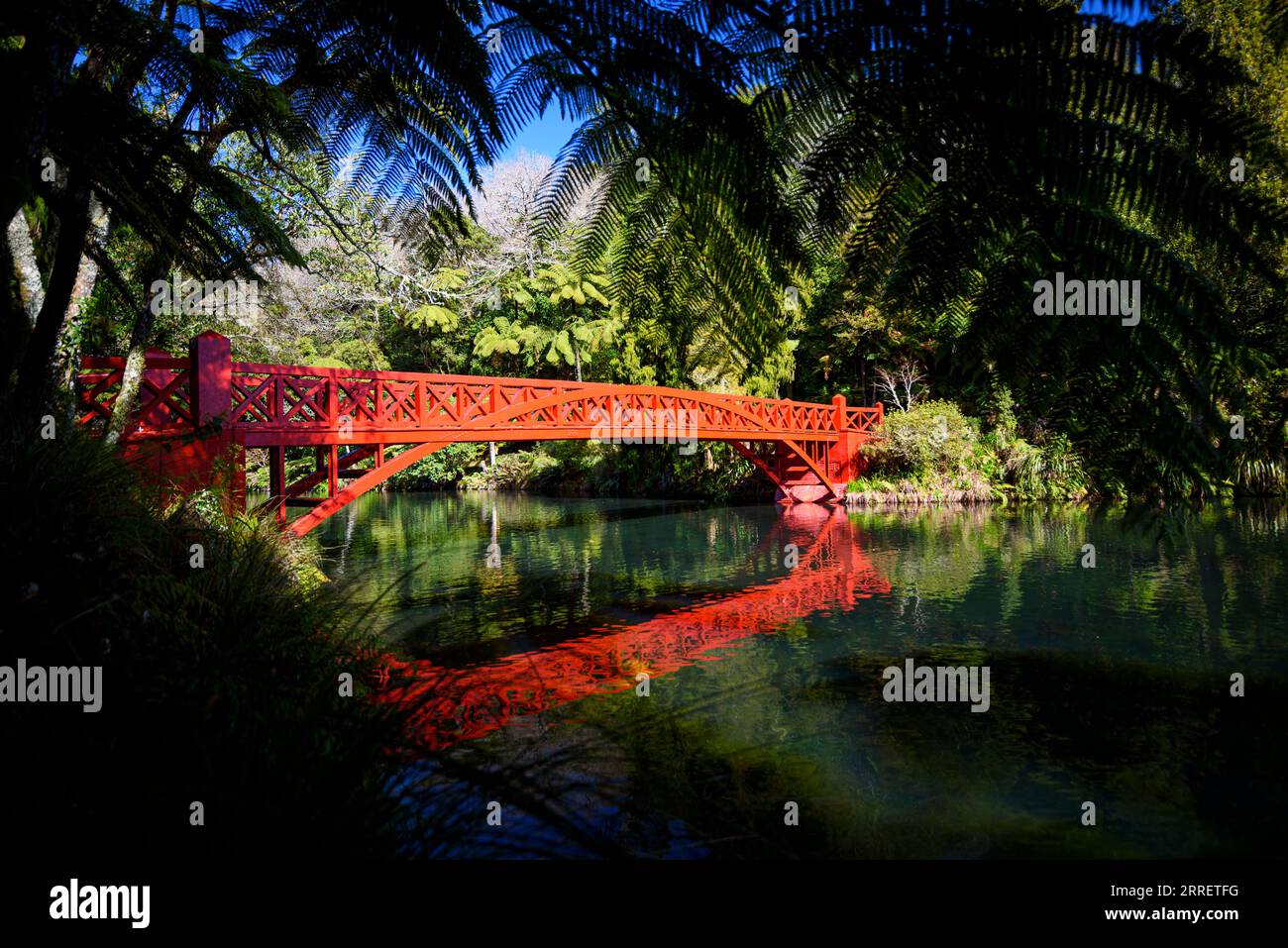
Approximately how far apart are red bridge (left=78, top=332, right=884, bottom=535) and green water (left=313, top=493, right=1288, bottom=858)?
2165 mm

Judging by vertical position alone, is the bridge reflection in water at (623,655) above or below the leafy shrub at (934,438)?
below

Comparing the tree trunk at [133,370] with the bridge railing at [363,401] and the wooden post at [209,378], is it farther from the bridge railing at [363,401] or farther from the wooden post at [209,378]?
the wooden post at [209,378]

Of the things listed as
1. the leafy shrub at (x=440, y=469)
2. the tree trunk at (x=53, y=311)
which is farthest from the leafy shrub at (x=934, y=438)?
the tree trunk at (x=53, y=311)

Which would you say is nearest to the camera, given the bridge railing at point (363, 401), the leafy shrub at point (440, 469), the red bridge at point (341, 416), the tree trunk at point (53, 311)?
the tree trunk at point (53, 311)

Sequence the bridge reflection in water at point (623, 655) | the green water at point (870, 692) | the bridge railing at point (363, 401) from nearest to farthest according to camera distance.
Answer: the green water at point (870, 692), the bridge reflection in water at point (623, 655), the bridge railing at point (363, 401)

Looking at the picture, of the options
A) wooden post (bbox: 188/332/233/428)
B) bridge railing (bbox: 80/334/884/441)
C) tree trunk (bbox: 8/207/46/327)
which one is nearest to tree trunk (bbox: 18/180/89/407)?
tree trunk (bbox: 8/207/46/327)

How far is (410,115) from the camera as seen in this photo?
212cm

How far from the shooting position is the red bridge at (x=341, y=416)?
8320mm

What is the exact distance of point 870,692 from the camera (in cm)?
682

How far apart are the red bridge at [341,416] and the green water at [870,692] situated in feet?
7.10

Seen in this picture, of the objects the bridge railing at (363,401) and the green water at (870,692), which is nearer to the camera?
the green water at (870,692)

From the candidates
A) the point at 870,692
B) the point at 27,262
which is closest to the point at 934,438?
the point at 870,692

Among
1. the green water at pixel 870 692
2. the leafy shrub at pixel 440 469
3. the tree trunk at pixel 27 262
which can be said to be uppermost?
the tree trunk at pixel 27 262
